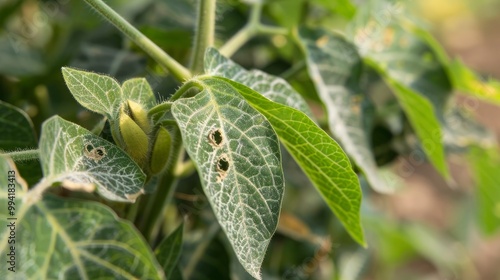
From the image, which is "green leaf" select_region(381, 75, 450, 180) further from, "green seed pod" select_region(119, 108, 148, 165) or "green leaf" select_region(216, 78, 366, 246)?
"green seed pod" select_region(119, 108, 148, 165)

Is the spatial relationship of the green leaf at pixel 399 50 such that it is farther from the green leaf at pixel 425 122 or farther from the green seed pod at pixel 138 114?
the green seed pod at pixel 138 114

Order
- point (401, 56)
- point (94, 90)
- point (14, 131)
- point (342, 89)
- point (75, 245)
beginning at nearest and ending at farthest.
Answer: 1. point (75, 245)
2. point (94, 90)
3. point (14, 131)
4. point (342, 89)
5. point (401, 56)

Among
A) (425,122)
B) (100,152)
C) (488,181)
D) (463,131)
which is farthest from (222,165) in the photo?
(488,181)

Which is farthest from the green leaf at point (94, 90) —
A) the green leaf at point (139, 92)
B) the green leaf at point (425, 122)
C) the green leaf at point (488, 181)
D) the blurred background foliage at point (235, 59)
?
the green leaf at point (488, 181)

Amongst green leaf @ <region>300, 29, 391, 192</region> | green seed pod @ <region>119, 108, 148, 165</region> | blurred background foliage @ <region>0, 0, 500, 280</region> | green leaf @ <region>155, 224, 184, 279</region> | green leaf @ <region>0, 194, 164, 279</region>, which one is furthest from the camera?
blurred background foliage @ <region>0, 0, 500, 280</region>

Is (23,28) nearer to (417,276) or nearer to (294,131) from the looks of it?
(294,131)

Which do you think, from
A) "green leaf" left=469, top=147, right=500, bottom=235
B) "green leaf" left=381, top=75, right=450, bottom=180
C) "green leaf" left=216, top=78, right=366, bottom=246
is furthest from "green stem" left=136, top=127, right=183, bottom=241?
"green leaf" left=469, top=147, right=500, bottom=235

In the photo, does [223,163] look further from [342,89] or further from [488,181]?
[488,181]
